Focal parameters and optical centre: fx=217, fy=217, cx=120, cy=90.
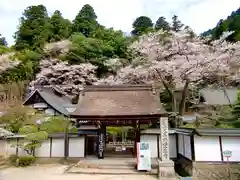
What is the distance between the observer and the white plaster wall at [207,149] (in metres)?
8.80

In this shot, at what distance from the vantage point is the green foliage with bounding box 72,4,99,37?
37000 mm

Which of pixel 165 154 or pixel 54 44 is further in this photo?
pixel 54 44

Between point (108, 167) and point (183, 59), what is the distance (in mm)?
9430

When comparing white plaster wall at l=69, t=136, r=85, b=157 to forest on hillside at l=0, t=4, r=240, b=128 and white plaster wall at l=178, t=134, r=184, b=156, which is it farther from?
forest on hillside at l=0, t=4, r=240, b=128

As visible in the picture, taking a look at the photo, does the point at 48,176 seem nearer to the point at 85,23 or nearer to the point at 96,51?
the point at 96,51

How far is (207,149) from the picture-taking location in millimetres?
8828

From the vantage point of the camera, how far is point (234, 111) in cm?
1606

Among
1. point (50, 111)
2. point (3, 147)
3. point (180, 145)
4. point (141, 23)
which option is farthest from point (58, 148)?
point (141, 23)

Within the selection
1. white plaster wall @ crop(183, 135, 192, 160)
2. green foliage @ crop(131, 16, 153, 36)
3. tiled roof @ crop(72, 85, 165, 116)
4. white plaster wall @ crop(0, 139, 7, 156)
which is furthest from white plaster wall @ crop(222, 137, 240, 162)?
green foliage @ crop(131, 16, 153, 36)

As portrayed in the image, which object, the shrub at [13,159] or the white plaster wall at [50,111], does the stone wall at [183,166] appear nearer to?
the shrub at [13,159]

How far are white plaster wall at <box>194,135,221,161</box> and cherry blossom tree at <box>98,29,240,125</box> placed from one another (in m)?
5.78

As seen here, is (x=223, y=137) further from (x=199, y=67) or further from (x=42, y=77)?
(x=42, y=77)

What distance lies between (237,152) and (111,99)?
20.0 feet

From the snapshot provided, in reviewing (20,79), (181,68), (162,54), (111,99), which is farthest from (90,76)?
(111,99)
